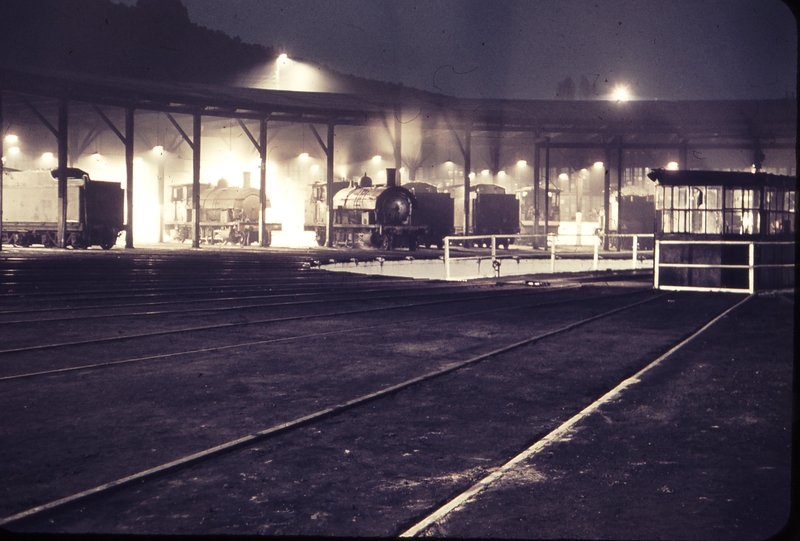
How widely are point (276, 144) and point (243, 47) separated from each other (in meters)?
10.6

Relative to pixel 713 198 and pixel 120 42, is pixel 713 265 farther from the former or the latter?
pixel 120 42

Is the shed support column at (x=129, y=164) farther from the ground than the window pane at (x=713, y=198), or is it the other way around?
the shed support column at (x=129, y=164)

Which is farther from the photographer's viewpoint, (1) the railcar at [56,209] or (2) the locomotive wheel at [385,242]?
(2) the locomotive wheel at [385,242]

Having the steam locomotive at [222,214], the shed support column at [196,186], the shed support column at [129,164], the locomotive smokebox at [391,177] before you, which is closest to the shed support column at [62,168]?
the shed support column at [129,164]

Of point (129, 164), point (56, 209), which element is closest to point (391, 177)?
point (129, 164)

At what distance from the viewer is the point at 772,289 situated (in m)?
17.2

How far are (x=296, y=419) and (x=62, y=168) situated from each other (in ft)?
103

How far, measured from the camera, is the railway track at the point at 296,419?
360 centimetres

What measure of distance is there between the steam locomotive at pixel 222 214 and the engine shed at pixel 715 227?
91.0ft

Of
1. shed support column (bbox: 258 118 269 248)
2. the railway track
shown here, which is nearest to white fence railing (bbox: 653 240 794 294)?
the railway track

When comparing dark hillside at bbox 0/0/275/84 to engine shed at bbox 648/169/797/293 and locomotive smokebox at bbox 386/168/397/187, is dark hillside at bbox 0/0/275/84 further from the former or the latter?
engine shed at bbox 648/169/797/293

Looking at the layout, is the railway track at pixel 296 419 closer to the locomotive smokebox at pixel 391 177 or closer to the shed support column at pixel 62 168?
the shed support column at pixel 62 168

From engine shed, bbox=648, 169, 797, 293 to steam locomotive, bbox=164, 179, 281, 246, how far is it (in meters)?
27.7

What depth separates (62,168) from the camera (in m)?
32.8
